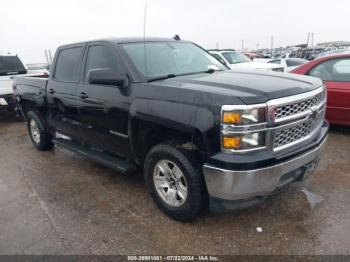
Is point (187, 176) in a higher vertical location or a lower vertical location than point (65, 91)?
lower

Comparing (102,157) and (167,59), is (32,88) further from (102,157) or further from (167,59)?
(167,59)

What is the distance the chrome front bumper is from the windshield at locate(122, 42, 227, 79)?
4.65 ft

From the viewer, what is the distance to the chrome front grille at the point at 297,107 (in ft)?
8.91

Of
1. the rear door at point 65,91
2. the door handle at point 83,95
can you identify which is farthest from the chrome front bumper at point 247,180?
the rear door at point 65,91

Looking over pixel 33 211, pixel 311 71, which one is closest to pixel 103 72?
pixel 33 211

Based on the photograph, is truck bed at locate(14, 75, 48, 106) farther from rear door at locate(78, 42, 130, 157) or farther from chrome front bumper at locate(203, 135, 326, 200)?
chrome front bumper at locate(203, 135, 326, 200)

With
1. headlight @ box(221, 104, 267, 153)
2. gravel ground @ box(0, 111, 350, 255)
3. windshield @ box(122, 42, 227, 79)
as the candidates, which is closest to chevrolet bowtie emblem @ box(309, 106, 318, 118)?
headlight @ box(221, 104, 267, 153)

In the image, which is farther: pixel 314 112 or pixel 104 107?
pixel 104 107

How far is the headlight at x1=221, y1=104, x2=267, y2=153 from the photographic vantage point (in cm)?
258

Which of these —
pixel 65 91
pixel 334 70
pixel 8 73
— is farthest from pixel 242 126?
pixel 8 73

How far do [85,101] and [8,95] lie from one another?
5.36 metres

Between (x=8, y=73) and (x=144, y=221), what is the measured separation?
7581mm

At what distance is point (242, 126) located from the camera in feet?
8.47

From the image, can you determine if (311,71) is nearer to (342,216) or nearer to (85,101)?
(342,216)
